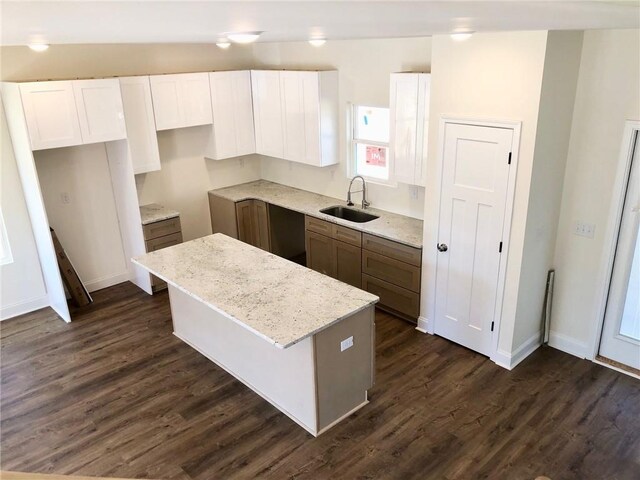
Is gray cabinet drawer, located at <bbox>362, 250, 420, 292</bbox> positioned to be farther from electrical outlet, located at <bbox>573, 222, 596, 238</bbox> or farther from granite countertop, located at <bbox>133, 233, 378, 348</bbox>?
electrical outlet, located at <bbox>573, 222, 596, 238</bbox>

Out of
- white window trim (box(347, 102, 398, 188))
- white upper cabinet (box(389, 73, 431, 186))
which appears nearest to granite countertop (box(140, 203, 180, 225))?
white window trim (box(347, 102, 398, 188))

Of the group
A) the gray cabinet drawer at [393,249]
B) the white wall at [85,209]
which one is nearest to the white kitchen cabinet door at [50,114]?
the white wall at [85,209]

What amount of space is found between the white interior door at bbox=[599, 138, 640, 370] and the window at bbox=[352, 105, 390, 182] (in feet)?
7.91

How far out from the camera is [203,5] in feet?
2.65

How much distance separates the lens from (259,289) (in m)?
3.76

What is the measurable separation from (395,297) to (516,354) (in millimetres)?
1267

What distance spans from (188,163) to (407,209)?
284cm

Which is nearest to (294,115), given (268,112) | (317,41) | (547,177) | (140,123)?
(268,112)

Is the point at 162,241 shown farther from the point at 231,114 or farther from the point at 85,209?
the point at 231,114

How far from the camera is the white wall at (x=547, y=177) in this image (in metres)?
3.62

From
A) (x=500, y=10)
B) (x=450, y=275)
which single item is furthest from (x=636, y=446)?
(x=500, y=10)

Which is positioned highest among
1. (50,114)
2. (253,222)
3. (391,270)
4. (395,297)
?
(50,114)

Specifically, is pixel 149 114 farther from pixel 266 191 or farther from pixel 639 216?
pixel 639 216

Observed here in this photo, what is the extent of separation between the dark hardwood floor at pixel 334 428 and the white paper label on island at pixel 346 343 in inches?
24.0
